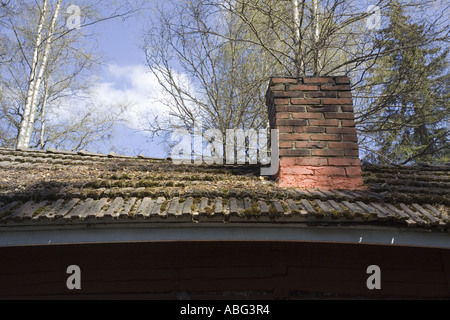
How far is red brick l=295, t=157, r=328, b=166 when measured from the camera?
388cm

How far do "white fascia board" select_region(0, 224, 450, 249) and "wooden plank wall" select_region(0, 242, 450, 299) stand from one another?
1.81ft

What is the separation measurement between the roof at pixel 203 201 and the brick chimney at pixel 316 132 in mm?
289

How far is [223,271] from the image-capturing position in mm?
3344

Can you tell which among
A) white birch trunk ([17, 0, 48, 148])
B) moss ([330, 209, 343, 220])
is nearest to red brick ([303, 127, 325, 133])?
moss ([330, 209, 343, 220])

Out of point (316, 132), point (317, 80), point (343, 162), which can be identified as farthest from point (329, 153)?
point (317, 80)

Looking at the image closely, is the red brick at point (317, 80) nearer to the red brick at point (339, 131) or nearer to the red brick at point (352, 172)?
the red brick at point (339, 131)

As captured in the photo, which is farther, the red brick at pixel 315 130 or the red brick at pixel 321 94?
the red brick at pixel 321 94

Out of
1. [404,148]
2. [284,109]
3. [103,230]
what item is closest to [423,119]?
[404,148]

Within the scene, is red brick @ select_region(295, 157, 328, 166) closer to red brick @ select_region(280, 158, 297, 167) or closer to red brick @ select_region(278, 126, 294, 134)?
red brick @ select_region(280, 158, 297, 167)

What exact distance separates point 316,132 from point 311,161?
0.37 metres

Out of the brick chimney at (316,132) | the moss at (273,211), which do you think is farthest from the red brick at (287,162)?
the moss at (273,211)

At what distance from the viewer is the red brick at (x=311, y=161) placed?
3.88 meters
